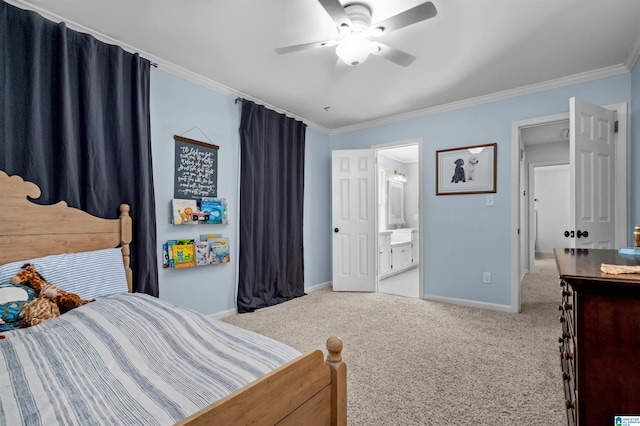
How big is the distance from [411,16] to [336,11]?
0.42m

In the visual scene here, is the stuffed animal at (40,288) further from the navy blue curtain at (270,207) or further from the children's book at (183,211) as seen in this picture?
the navy blue curtain at (270,207)

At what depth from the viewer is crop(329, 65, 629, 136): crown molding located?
2.86 meters

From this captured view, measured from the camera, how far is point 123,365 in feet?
3.36

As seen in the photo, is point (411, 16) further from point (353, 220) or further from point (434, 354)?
point (353, 220)

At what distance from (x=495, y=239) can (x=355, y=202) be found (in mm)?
1841

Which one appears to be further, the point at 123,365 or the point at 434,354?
the point at 434,354

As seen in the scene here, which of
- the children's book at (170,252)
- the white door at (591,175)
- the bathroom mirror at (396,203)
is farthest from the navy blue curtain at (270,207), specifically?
the bathroom mirror at (396,203)

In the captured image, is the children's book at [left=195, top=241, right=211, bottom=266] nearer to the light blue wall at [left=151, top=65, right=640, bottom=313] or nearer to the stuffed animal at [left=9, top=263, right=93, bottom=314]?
the light blue wall at [left=151, top=65, right=640, bottom=313]

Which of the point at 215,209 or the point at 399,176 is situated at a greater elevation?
the point at 399,176

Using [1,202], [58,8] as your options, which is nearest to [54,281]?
[1,202]

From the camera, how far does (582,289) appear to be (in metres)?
0.97

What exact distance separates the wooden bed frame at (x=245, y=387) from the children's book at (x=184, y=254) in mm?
632

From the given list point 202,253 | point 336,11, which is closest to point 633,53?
point 336,11

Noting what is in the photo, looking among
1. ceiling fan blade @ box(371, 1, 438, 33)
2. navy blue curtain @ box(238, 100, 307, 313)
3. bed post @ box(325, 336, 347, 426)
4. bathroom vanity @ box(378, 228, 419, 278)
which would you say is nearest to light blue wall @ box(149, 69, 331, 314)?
navy blue curtain @ box(238, 100, 307, 313)
